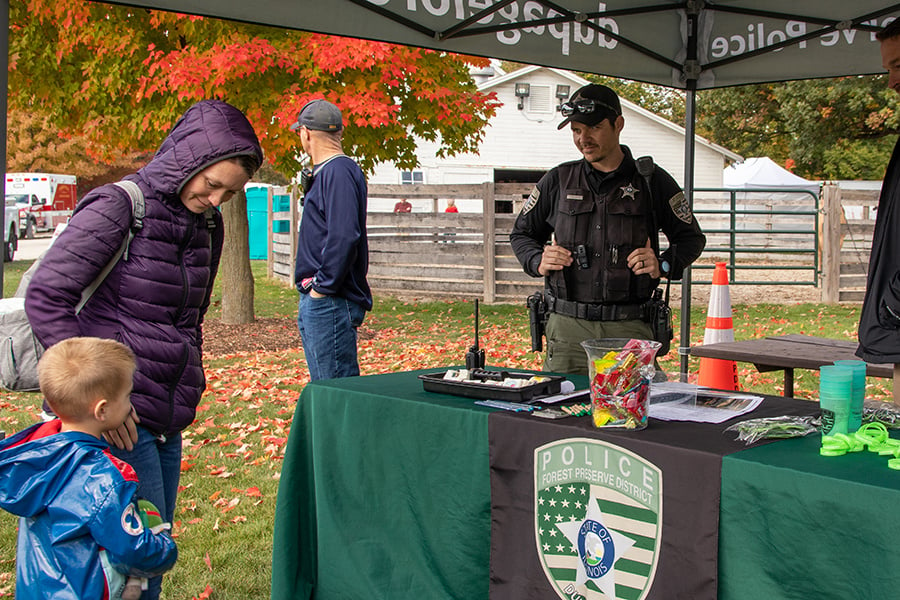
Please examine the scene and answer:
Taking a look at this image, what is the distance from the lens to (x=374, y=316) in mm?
12672

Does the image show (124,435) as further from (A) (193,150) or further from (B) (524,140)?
(B) (524,140)

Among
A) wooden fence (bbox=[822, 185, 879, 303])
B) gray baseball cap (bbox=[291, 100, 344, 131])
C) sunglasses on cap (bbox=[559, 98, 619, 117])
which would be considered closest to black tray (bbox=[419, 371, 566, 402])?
sunglasses on cap (bbox=[559, 98, 619, 117])

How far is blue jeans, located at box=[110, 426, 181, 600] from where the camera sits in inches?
106

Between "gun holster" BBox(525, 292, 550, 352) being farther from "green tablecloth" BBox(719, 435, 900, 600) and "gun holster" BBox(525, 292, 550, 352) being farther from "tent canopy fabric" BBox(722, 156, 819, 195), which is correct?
"tent canopy fabric" BBox(722, 156, 819, 195)

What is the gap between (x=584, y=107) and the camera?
3.90 metres

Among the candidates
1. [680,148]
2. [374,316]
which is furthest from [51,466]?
[680,148]

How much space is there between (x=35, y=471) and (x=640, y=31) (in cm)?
428

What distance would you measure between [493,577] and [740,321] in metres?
9.63

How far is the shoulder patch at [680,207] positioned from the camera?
4.18 meters

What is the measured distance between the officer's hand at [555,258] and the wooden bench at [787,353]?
5.11 ft

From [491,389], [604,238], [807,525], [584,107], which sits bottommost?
[807,525]

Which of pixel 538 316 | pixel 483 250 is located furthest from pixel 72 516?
pixel 483 250

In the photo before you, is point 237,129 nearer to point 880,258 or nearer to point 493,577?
point 493,577

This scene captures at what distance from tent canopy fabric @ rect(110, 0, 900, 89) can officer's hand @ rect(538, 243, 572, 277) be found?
1.42 meters
